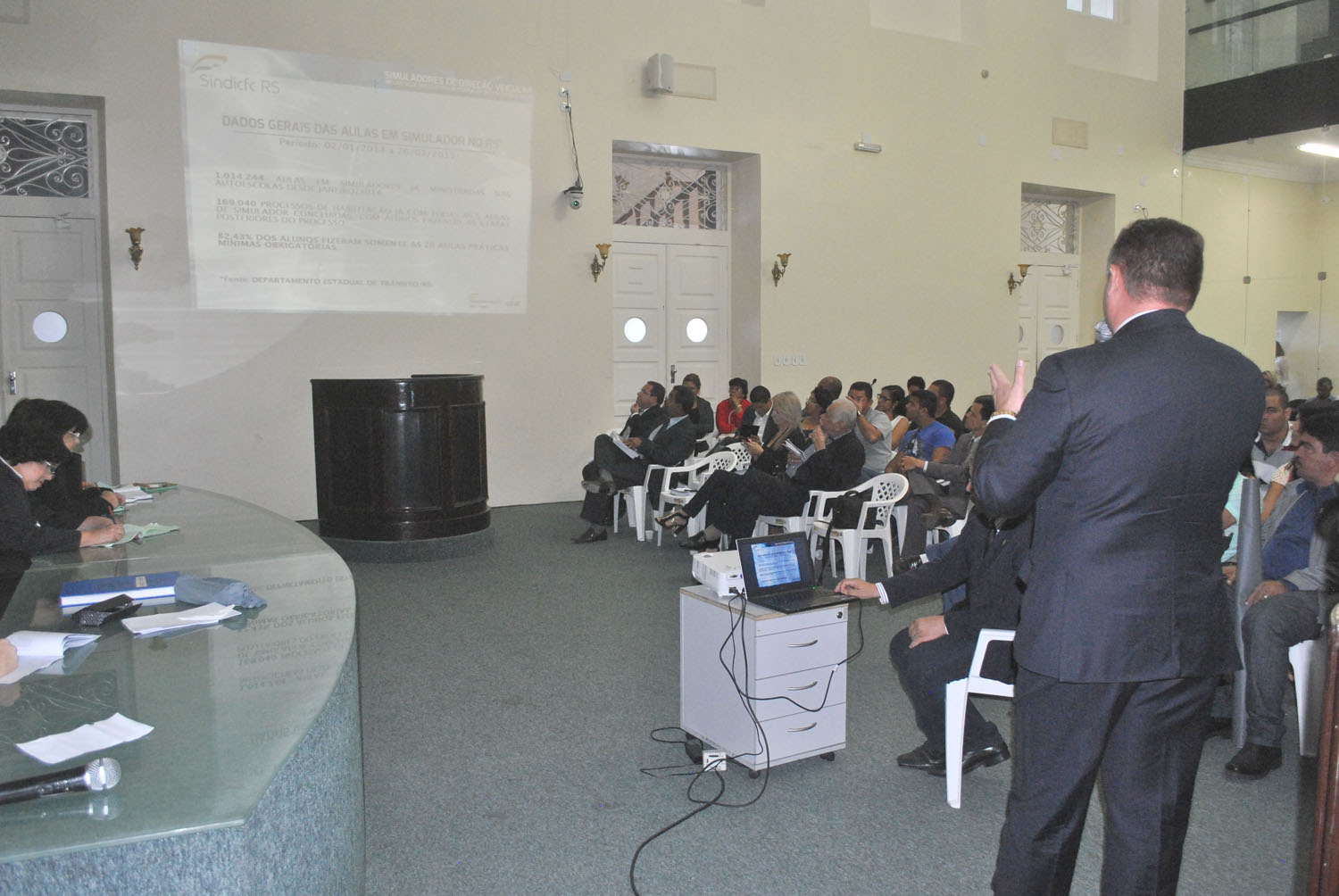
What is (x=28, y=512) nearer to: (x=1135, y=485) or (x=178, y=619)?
(x=178, y=619)

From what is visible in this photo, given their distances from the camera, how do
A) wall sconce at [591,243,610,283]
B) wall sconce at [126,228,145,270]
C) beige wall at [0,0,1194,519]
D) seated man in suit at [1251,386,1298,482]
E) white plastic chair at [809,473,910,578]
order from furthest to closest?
wall sconce at [591,243,610,283] < beige wall at [0,0,1194,519] < wall sconce at [126,228,145,270] < white plastic chair at [809,473,910,578] < seated man in suit at [1251,386,1298,482]

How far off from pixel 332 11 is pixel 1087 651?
795 cm

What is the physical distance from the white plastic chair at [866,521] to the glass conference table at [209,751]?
3540mm

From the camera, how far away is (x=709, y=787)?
3.03 m

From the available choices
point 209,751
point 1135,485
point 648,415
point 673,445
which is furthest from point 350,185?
point 1135,485

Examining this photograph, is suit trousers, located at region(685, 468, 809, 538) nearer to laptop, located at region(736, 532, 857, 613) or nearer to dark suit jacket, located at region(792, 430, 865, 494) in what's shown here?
dark suit jacket, located at region(792, 430, 865, 494)

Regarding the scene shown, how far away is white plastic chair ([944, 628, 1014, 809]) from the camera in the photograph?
9.67 ft

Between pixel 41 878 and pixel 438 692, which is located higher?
pixel 41 878

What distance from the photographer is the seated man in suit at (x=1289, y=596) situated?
3129 millimetres

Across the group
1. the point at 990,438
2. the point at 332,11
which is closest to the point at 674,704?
the point at 990,438

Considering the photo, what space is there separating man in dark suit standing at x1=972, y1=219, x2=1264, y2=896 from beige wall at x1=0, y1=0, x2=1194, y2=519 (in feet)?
23.0

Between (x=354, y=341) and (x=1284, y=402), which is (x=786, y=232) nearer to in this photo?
(x=354, y=341)

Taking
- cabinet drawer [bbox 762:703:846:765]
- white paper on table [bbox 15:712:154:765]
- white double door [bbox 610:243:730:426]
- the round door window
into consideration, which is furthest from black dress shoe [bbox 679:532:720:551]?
the round door window

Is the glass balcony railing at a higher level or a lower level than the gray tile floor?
higher
